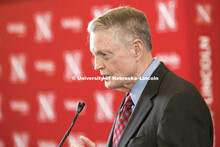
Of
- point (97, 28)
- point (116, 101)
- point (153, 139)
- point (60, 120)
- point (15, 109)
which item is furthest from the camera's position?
point (15, 109)

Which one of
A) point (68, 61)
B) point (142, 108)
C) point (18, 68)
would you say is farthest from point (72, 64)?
point (142, 108)

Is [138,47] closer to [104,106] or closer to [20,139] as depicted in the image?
[104,106]

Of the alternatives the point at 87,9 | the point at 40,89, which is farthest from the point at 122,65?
the point at 40,89

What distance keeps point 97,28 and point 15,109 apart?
7.41 feet

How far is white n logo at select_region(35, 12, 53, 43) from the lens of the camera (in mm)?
2893

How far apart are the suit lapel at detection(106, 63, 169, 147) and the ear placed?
0.31ft

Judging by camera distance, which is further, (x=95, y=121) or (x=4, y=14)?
(x=4, y=14)

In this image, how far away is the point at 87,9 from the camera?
274 cm

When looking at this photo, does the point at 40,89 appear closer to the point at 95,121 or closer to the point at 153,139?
the point at 95,121

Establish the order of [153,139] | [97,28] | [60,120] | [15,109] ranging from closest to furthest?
[153,139]
[97,28]
[60,120]
[15,109]

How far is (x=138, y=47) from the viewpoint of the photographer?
1.11m

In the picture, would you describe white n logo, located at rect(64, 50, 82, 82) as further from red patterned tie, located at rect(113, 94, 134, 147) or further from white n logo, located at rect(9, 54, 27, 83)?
red patterned tie, located at rect(113, 94, 134, 147)

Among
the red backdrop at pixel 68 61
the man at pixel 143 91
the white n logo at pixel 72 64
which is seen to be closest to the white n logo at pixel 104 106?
the red backdrop at pixel 68 61

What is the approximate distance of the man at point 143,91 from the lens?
2.93ft
